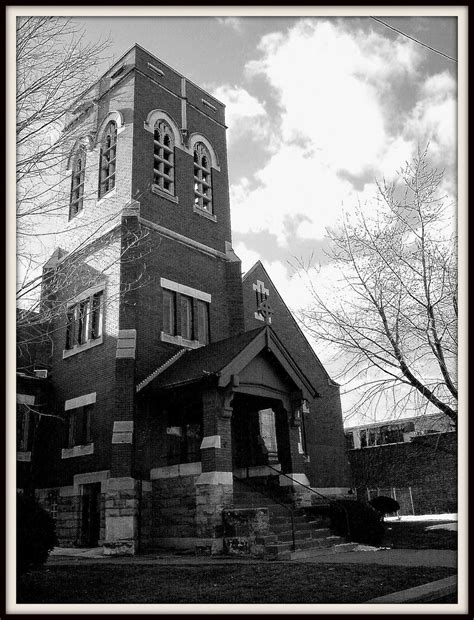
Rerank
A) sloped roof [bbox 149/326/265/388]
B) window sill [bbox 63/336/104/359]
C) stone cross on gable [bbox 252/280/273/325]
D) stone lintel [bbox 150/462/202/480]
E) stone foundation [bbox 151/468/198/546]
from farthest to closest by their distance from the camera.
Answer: stone cross on gable [bbox 252/280/273/325] → window sill [bbox 63/336/104/359] → sloped roof [bbox 149/326/265/388] → stone lintel [bbox 150/462/202/480] → stone foundation [bbox 151/468/198/546]

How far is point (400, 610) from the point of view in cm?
546

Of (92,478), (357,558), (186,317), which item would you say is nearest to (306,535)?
(357,558)

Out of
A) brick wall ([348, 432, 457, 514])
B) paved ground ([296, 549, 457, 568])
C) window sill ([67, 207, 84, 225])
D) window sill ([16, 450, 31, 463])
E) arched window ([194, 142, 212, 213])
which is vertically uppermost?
arched window ([194, 142, 212, 213])

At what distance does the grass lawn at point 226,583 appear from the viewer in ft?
23.2

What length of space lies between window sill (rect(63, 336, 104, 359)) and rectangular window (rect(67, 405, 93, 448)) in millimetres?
1918

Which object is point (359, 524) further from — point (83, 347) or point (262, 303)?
point (262, 303)

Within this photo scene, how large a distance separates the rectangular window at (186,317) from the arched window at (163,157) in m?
4.28

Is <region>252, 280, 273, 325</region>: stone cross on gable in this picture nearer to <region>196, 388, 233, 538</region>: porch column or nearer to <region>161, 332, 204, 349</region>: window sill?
<region>161, 332, 204, 349</region>: window sill

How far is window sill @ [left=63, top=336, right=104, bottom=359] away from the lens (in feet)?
58.1

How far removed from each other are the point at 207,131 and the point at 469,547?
20.6 meters

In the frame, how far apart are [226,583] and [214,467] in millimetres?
5439

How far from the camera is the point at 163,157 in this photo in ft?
68.5

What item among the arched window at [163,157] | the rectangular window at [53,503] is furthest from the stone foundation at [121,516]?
the arched window at [163,157]

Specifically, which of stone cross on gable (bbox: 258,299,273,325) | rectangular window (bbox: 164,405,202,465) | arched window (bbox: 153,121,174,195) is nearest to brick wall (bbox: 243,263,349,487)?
stone cross on gable (bbox: 258,299,273,325)
